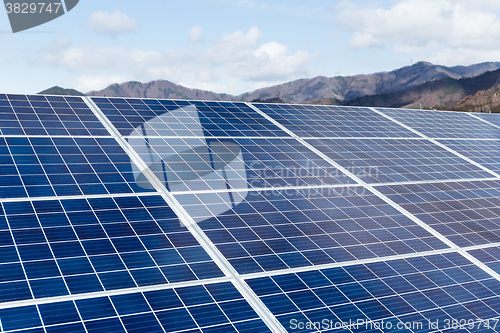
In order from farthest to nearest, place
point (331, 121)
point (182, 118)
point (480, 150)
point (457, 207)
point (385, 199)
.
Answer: point (480, 150) < point (331, 121) < point (182, 118) < point (457, 207) < point (385, 199)

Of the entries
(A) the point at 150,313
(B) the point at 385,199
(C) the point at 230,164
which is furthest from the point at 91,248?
(B) the point at 385,199

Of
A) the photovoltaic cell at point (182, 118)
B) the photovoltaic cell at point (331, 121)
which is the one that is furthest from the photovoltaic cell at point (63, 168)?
the photovoltaic cell at point (331, 121)

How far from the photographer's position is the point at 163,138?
72.8ft

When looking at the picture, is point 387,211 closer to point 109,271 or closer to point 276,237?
point 276,237

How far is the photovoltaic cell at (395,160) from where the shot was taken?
76.8 ft

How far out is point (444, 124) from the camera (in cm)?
3362

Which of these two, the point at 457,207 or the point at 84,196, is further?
the point at 457,207

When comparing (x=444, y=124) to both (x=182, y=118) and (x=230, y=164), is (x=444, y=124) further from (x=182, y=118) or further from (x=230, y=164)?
(x=230, y=164)

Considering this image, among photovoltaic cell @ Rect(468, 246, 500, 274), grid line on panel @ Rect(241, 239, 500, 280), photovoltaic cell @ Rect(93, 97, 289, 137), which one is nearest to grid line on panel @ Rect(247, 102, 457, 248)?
grid line on panel @ Rect(241, 239, 500, 280)

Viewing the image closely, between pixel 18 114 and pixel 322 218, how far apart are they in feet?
45.7

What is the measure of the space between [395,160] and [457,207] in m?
4.55

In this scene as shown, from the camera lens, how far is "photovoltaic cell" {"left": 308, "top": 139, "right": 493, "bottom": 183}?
2342 cm

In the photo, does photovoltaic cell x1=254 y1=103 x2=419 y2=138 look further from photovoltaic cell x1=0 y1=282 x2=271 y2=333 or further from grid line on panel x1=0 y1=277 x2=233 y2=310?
photovoltaic cell x1=0 y1=282 x2=271 y2=333

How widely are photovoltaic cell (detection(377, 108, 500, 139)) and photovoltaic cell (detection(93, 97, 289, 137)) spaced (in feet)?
36.2
